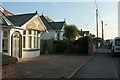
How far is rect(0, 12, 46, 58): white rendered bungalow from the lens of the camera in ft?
68.6

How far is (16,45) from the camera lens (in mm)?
22094

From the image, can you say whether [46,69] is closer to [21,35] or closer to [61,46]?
[21,35]

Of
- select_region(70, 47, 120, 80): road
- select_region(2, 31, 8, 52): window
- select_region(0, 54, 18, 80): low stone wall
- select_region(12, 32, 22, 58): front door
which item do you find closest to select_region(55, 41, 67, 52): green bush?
select_region(12, 32, 22, 58): front door

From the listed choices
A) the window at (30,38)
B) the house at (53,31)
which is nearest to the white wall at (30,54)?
the window at (30,38)

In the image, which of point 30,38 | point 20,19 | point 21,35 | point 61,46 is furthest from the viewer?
point 61,46

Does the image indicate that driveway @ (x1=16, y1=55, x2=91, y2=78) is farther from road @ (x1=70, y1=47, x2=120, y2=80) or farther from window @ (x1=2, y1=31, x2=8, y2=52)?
window @ (x1=2, y1=31, x2=8, y2=52)

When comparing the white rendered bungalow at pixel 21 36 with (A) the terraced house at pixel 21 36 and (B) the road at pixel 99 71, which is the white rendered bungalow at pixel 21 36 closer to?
(A) the terraced house at pixel 21 36

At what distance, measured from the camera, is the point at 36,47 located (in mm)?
26594

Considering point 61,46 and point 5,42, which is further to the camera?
point 61,46

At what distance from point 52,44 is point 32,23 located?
28.8 ft

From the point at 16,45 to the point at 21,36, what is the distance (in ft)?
3.52

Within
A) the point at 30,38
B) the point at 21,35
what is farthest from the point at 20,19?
the point at 21,35

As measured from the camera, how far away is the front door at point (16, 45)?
21.6m

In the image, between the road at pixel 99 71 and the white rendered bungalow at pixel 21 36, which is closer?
the road at pixel 99 71
